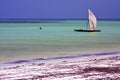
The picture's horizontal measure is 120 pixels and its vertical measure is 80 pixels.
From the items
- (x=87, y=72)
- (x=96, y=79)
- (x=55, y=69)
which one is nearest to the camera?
(x=96, y=79)

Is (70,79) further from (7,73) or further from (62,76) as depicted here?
(7,73)

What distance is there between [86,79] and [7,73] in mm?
3627

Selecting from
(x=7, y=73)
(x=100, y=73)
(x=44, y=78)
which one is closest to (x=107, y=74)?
(x=100, y=73)

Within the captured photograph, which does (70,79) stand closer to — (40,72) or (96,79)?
(96,79)

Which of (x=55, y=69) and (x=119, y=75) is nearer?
(x=119, y=75)

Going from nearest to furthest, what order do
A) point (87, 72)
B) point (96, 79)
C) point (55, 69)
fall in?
point (96, 79) < point (87, 72) < point (55, 69)

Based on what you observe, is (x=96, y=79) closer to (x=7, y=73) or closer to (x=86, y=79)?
(x=86, y=79)

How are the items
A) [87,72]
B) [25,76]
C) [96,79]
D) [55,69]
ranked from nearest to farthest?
1. [96,79]
2. [25,76]
3. [87,72]
4. [55,69]

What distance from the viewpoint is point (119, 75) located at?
14406mm

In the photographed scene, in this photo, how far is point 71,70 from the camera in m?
16.2

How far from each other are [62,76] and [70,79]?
0.72 metres

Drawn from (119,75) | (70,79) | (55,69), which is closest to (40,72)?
(55,69)

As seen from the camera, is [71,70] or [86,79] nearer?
[86,79]

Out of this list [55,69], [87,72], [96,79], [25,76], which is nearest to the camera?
[96,79]
